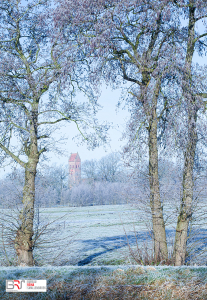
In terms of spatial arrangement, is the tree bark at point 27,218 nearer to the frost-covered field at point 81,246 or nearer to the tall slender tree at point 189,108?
the frost-covered field at point 81,246

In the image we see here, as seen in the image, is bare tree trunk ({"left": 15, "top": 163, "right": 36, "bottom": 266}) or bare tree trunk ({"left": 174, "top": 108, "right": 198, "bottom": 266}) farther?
bare tree trunk ({"left": 15, "top": 163, "right": 36, "bottom": 266})

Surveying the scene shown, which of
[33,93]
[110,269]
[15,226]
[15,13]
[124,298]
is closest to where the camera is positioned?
[124,298]

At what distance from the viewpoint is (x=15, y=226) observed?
588 cm

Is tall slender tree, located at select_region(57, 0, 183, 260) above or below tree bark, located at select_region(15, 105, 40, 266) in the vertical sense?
above

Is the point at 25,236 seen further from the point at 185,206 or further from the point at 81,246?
the point at 81,246

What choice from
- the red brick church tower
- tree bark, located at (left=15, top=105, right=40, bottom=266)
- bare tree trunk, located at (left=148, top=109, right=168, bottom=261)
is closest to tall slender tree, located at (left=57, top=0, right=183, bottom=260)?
bare tree trunk, located at (left=148, top=109, right=168, bottom=261)

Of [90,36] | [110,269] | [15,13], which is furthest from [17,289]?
[15,13]

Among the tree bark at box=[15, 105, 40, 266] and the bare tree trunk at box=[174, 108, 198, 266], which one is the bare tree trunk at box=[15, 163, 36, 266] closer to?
the tree bark at box=[15, 105, 40, 266]

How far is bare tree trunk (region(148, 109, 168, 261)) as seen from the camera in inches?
233

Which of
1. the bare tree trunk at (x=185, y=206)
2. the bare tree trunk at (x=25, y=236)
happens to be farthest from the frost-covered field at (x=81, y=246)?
the bare tree trunk at (x=185, y=206)

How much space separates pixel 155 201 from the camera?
Result: 5922 millimetres

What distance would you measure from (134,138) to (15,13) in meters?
4.26

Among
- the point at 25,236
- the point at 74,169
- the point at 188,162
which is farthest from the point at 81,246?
the point at 74,169

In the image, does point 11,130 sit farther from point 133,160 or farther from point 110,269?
point 110,269
